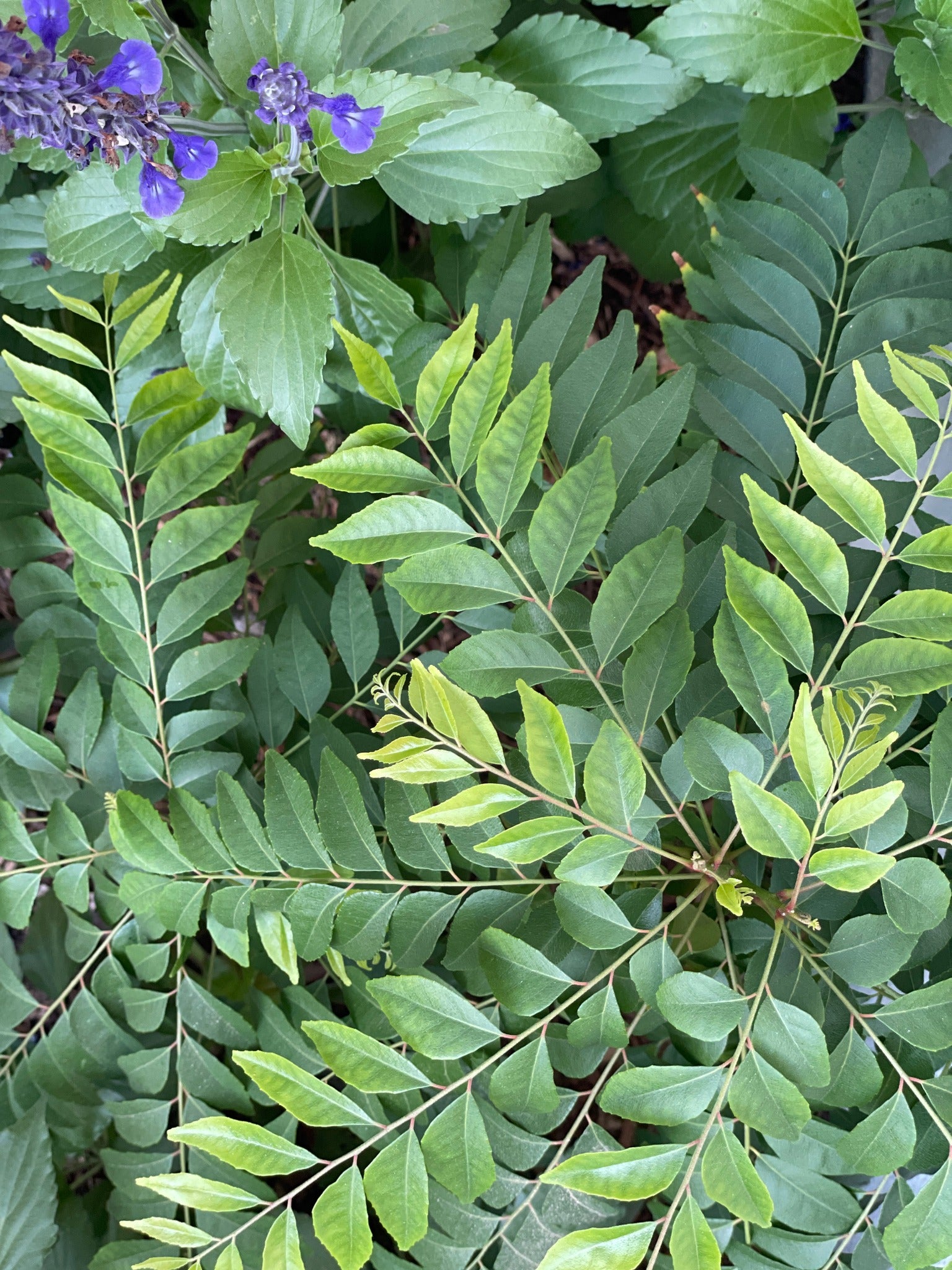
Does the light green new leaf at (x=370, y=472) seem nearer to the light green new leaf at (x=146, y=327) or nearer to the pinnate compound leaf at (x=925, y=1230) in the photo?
the light green new leaf at (x=146, y=327)

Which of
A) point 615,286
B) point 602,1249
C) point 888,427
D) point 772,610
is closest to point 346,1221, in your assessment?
point 602,1249

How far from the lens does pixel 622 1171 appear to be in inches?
17.0

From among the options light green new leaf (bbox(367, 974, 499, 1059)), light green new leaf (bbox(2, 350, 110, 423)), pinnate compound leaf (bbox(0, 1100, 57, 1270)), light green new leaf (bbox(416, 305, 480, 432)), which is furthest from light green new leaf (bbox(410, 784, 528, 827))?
pinnate compound leaf (bbox(0, 1100, 57, 1270))

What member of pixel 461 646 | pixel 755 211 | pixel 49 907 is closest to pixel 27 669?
pixel 49 907

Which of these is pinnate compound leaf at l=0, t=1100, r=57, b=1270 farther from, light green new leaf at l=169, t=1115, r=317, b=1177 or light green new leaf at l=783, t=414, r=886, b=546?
light green new leaf at l=783, t=414, r=886, b=546

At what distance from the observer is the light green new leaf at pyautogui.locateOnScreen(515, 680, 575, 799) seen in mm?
426

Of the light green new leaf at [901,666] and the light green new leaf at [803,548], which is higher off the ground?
the light green new leaf at [803,548]

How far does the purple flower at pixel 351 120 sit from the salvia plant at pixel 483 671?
2 centimetres

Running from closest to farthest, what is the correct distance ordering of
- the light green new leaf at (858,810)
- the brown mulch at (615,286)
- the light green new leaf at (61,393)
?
the light green new leaf at (858,810)
the light green new leaf at (61,393)
the brown mulch at (615,286)

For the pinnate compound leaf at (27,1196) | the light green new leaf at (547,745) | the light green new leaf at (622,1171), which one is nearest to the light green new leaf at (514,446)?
the light green new leaf at (547,745)

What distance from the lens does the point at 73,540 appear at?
2.11 feet

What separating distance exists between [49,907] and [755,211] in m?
0.85

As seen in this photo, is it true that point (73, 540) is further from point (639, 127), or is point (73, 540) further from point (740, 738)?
point (639, 127)

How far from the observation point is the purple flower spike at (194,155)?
562 mm
